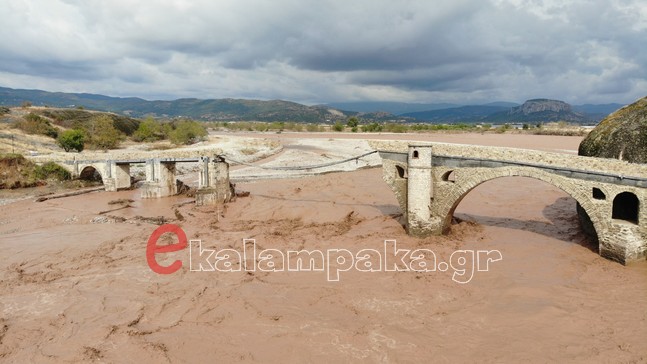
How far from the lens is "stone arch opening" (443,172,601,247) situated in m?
13.7

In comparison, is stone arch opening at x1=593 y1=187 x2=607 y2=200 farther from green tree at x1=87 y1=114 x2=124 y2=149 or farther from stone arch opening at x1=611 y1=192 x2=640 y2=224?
green tree at x1=87 y1=114 x2=124 y2=149

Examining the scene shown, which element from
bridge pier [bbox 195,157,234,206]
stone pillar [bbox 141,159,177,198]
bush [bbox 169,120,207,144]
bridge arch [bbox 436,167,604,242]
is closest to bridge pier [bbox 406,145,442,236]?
bridge arch [bbox 436,167,604,242]

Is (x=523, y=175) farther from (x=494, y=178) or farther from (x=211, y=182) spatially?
(x=211, y=182)

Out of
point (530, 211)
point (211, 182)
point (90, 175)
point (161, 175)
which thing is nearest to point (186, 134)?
point (90, 175)

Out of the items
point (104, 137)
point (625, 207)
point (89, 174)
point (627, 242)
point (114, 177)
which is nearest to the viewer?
point (627, 242)

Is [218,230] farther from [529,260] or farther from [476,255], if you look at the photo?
[529,260]

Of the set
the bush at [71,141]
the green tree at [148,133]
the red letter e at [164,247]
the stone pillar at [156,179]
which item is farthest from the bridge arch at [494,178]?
the green tree at [148,133]

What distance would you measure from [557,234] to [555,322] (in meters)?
7.82

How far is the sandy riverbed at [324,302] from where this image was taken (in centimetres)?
971

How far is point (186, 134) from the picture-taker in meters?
63.9

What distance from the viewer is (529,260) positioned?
48.9 ft

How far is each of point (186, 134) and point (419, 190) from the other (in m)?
53.8

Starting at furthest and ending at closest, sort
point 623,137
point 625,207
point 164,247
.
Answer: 1. point 164,247
2. point 623,137
3. point 625,207

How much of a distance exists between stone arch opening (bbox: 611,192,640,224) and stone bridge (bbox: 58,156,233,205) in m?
19.0
